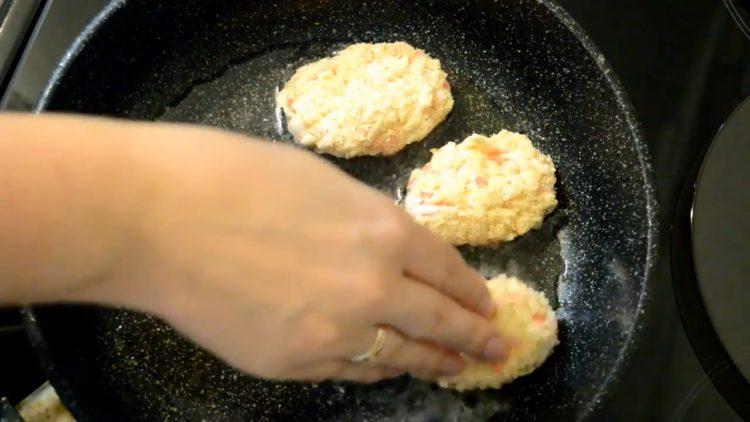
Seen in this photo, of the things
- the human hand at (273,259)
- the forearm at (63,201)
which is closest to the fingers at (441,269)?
the human hand at (273,259)

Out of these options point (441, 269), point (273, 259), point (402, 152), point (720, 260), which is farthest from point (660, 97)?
point (273, 259)

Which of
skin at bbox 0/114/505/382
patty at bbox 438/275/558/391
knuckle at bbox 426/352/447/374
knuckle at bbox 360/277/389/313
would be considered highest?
skin at bbox 0/114/505/382

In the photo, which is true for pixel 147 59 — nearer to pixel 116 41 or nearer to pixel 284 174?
pixel 116 41

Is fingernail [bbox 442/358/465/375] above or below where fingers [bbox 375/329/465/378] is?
below

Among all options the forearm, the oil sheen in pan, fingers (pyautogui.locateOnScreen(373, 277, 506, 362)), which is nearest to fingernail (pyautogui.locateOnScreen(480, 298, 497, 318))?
fingers (pyautogui.locateOnScreen(373, 277, 506, 362))

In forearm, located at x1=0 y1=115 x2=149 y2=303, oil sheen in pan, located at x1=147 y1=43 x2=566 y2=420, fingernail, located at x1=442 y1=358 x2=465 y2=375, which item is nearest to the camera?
forearm, located at x1=0 y1=115 x2=149 y2=303

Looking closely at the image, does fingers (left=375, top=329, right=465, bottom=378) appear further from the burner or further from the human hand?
the burner

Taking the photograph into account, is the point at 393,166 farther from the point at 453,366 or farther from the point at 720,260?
the point at 720,260
